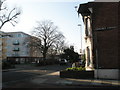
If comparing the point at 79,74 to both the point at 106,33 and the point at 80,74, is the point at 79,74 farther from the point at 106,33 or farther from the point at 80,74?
the point at 106,33

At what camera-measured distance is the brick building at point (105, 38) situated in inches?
643

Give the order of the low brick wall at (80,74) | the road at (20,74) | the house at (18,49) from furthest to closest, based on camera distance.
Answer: the house at (18,49) → the road at (20,74) → the low brick wall at (80,74)

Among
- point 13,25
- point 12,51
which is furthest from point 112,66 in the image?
point 12,51

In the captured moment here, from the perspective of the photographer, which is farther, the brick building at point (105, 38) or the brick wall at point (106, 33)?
the brick wall at point (106, 33)

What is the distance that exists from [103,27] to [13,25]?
21.2 m

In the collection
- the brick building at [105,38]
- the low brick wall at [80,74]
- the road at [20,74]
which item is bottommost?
the road at [20,74]

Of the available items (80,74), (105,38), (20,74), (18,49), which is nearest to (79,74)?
(80,74)

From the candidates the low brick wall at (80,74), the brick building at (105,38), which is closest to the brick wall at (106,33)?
the brick building at (105,38)

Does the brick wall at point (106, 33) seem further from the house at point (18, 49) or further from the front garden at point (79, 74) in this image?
the house at point (18, 49)

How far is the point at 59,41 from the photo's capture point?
56.9m

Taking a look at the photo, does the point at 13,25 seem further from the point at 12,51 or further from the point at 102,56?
the point at 12,51

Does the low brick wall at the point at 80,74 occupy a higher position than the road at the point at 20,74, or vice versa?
the low brick wall at the point at 80,74

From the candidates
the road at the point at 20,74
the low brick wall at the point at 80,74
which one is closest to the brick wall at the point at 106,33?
the low brick wall at the point at 80,74

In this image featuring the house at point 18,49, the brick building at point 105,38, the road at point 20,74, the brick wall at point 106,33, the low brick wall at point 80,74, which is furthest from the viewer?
the house at point 18,49
